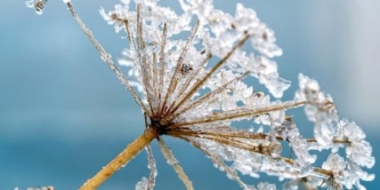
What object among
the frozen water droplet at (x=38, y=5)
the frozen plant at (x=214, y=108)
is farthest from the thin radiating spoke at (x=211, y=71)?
the frozen water droplet at (x=38, y=5)

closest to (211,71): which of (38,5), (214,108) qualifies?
(214,108)

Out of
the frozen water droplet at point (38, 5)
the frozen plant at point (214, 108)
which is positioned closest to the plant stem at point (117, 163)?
the frozen plant at point (214, 108)

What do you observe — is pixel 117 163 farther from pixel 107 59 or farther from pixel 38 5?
pixel 38 5

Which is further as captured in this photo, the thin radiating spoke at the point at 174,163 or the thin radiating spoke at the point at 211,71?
the thin radiating spoke at the point at 174,163

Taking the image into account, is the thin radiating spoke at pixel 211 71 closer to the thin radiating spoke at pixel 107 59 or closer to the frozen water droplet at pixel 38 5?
the thin radiating spoke at pixel 107 59

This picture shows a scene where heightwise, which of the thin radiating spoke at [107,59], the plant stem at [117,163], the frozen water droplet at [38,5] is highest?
the frozen water droplet at [38,5]

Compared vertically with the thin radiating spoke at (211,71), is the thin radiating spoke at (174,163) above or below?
below

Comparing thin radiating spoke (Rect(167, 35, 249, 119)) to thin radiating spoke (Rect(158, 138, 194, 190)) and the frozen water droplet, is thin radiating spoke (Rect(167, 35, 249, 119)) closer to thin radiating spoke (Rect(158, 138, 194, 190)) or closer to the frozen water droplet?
thin radiating spoke (Rect(158, 138, 194, 190))

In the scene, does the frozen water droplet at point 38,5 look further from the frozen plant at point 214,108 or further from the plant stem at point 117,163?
the plant stem at point 117,163
